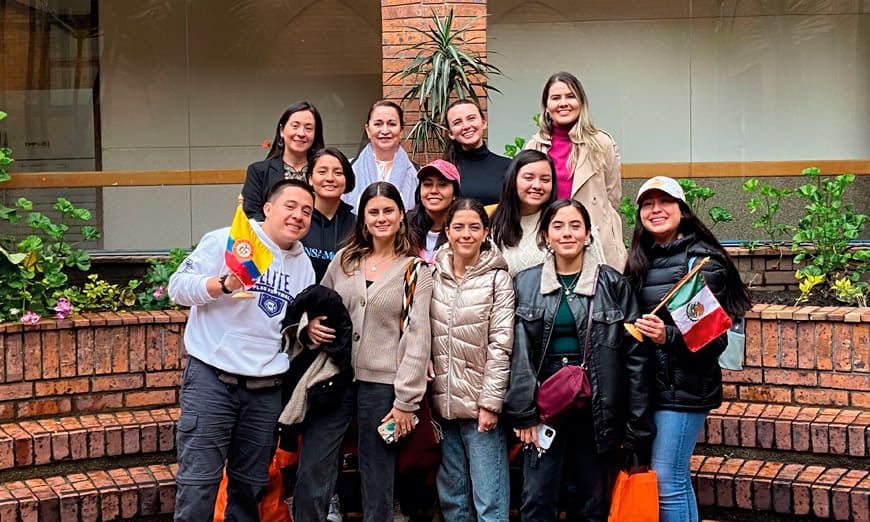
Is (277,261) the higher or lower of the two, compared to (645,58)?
lower

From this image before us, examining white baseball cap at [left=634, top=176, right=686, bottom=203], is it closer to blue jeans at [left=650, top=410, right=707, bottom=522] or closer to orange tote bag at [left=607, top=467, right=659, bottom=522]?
blue jeans at [left=650, top=410, right=707, bottom=522]

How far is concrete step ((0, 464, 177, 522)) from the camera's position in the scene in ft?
16.6

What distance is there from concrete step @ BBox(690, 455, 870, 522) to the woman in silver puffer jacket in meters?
1.26

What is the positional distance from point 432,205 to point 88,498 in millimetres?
2316

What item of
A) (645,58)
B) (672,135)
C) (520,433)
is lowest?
(520,433)

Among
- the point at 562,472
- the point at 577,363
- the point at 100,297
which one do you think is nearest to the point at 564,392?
the point at 577,363

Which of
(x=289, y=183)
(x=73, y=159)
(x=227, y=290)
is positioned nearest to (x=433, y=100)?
(x=289, y=183)

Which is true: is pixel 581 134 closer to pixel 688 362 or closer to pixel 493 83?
pixel 688 362

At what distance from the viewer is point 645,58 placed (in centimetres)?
873

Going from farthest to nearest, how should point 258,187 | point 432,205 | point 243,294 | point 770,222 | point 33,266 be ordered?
1. point 770,222
2. point 33,266
3. point 258,187
4. point 432,205
5. point 243,294

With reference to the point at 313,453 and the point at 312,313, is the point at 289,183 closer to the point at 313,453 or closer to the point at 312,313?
the point at 312,313

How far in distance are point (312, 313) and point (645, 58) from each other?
17.4 ft

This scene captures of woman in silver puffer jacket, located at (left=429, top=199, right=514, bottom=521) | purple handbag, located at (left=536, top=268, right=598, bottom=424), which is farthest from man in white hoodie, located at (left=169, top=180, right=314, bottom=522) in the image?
purple handbag, located at (left=536, top=268, right=598, bottom=424)

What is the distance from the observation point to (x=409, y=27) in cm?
725
